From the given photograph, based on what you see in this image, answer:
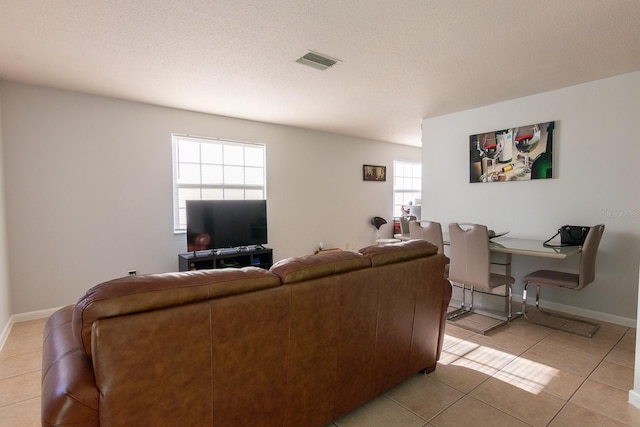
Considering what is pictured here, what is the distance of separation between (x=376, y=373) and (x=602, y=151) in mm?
3225

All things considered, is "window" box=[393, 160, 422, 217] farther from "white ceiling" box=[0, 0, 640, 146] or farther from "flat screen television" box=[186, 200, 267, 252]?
"flat screen television" box=[186, 200, 267, 252]

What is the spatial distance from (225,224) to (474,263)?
116 inches

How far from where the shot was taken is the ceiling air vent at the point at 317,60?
8.72ft

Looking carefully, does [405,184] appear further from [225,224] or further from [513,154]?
[225,224]

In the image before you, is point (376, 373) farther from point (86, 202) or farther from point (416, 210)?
point (416, 210)

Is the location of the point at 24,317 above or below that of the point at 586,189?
below

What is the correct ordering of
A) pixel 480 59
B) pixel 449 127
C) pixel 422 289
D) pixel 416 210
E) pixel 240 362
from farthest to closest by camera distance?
pixel 416 210, pixel 449 127, pixel 480 59, pixel 422 289, pixel 240 362

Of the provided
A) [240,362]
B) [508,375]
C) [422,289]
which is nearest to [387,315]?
[422,289]

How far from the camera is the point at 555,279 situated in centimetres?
300

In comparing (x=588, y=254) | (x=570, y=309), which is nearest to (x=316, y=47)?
(x=588, y=254)

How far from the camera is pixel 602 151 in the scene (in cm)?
320

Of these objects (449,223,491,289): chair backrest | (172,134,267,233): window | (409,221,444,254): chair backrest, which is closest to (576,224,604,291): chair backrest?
(449,223,491,289): chair backrest

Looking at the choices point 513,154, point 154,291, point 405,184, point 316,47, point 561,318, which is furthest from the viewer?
point 405,184

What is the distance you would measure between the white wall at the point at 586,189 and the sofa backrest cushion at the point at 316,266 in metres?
2.96
